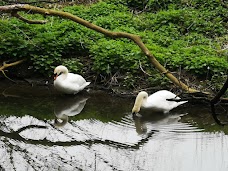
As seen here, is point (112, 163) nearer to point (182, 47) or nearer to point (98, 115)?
point (98, 115)

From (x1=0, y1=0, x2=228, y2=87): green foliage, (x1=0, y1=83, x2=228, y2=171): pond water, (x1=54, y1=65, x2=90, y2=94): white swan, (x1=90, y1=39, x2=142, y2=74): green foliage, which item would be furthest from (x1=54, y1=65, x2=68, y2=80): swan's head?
(x1=90, y1=39, x2=142, y2=74): green foliage

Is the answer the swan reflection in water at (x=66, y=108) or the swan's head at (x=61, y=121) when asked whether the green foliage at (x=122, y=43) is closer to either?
the swan reflection in water at (x=66, y=108)

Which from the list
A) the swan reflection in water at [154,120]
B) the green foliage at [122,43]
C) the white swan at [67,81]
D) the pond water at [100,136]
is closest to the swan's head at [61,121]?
the pond water at [100,136]

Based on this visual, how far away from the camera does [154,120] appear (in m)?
7.34

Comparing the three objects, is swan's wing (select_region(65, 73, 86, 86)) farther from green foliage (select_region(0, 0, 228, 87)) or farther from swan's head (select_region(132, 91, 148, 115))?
swan's head (select_region(132, 91, 148, 115))

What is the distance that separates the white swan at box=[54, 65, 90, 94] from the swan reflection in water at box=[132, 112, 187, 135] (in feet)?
4.25

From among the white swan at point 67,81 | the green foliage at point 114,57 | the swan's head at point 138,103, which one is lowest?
the swan's head at point 138,103

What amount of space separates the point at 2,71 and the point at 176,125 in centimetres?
323

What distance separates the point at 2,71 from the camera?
842 centimetres

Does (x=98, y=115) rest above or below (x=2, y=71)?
below

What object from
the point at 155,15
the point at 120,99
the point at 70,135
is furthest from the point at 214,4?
the point at 70,135

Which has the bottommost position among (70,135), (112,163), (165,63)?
(112,163)

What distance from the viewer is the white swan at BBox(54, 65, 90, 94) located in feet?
26.6

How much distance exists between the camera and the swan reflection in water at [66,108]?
23.8 feet
